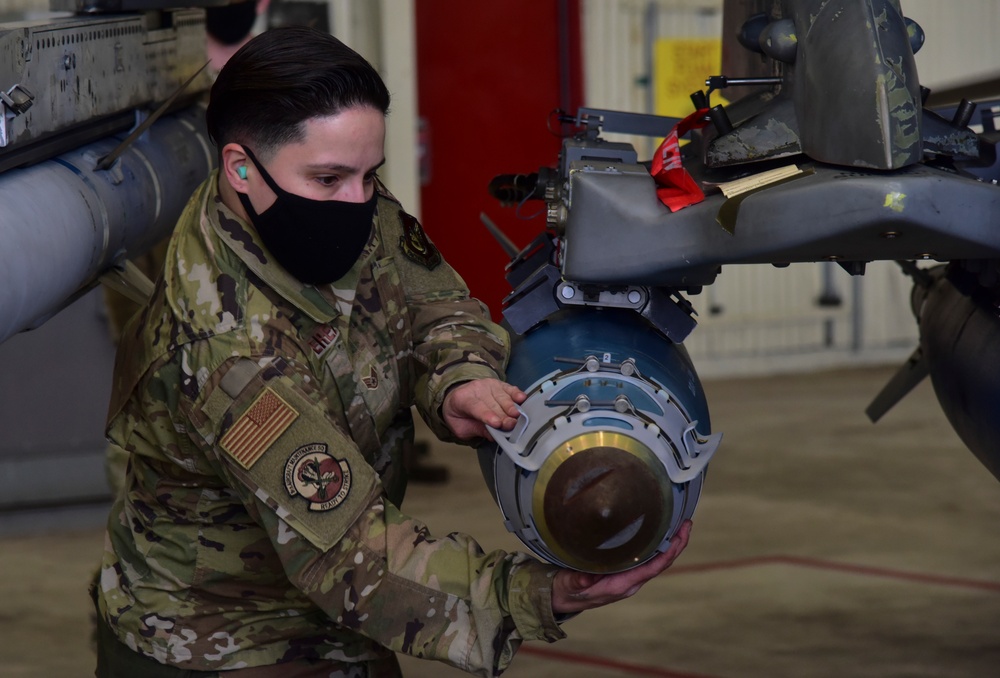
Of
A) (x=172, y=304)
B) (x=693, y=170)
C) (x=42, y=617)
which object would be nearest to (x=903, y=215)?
(x=693, y=170)

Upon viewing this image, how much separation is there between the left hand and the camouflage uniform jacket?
0.03 metres

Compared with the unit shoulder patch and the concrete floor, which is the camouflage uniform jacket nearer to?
the unit shoulder patch

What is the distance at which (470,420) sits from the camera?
1796 millimetres

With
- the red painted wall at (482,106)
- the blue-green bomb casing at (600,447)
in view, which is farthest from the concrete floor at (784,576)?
the blue-green bomb casing at (600,447)

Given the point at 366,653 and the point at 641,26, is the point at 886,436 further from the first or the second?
the point at 366,653

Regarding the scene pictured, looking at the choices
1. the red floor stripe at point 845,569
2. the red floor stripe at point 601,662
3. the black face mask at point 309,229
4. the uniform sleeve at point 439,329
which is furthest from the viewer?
the red floor stripe at point 845,569

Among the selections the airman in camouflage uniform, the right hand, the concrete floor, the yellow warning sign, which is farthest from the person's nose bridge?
the yellow warning sign

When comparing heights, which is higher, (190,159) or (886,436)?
(190,159)

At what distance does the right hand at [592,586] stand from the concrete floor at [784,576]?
1.91 m

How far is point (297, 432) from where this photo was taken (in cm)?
160

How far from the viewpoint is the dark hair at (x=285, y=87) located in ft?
5.39

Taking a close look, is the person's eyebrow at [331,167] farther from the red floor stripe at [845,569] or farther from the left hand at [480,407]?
the red floor stripe at [845,569]

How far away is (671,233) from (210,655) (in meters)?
0.96

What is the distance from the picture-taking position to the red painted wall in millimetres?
6926
